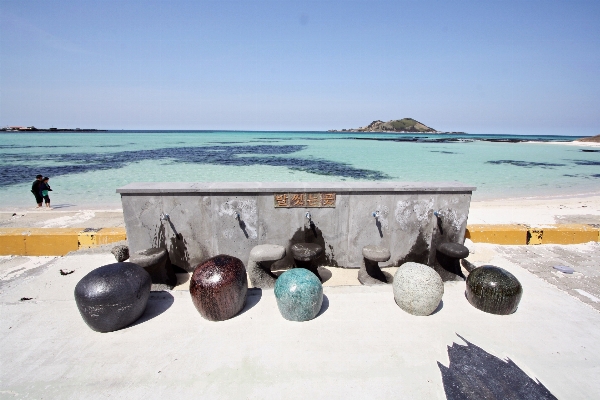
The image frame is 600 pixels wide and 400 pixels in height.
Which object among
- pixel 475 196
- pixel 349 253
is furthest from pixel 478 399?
pixel 475 196

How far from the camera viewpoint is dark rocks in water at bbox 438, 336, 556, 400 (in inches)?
144

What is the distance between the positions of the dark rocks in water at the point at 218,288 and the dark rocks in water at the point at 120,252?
329cm

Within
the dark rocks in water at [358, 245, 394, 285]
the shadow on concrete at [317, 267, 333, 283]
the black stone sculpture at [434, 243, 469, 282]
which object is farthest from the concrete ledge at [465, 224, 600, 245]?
the shadow on concrete at [317, 267, 333, 283]

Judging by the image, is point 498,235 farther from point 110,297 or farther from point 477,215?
point 110,297

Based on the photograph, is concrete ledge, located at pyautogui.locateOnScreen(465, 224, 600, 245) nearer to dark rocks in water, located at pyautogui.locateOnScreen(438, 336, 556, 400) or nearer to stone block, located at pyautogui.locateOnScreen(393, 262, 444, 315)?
stone block, located at pyautogui.locateOnScreen(393, 262, 444, 315)

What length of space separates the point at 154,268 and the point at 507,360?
6.19 meters

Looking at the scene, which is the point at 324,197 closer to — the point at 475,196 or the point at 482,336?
the point at 482,336

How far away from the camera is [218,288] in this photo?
4797mm

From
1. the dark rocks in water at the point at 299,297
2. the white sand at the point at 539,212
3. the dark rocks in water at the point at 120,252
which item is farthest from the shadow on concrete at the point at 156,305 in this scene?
the white sand at the point at 539,212

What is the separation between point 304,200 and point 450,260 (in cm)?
348

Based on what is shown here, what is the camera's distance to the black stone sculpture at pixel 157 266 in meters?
5.81

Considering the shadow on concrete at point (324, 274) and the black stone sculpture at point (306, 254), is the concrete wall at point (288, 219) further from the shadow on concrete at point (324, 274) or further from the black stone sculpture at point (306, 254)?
the black stone sculpture at point (306, 254)

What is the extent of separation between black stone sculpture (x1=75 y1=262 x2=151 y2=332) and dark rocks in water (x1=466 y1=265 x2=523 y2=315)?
5.74m

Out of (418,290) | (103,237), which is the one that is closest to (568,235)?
(418,290)
